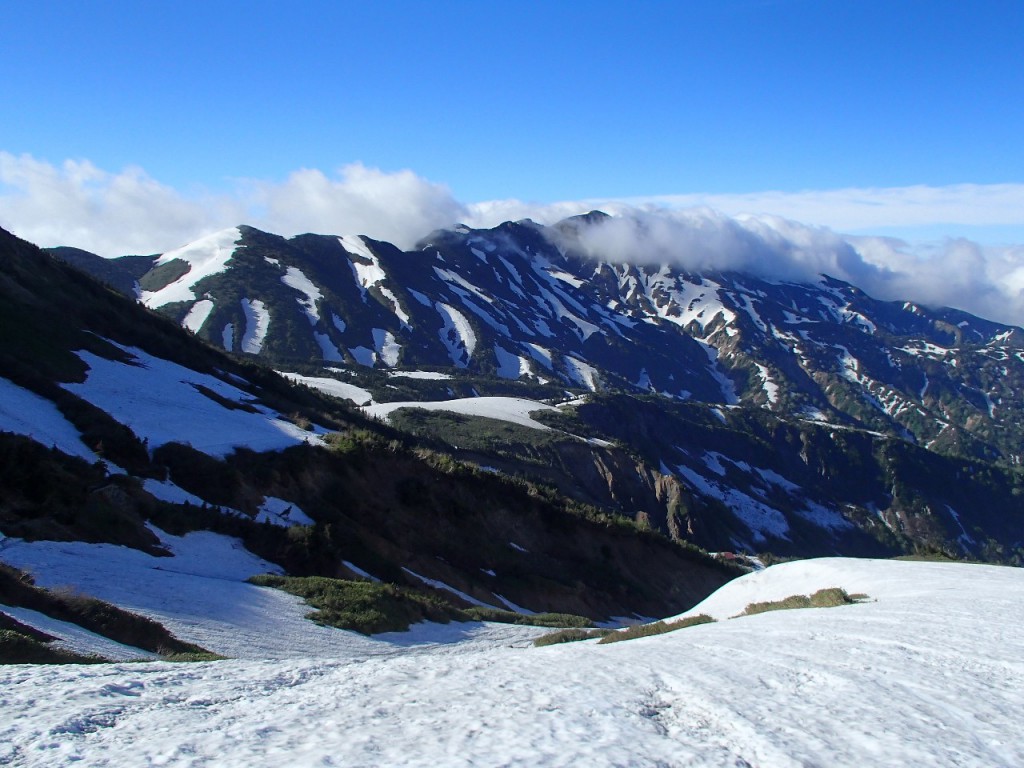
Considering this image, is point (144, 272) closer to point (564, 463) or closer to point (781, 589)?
point (564, 463)

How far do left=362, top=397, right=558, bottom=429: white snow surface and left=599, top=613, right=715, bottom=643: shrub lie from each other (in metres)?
71.1

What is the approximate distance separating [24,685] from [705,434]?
14913 cm

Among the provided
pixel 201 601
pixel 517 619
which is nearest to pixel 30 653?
pixel 201 601

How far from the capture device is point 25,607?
31.9 ft

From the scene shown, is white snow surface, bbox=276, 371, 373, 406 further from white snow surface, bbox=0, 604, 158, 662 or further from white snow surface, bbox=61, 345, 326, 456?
white snow surface, bbox=0, 604, 158, 662

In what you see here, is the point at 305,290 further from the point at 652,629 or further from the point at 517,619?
the point at 652,629

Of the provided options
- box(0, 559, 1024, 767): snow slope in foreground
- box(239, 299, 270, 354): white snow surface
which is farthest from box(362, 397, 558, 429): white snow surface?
box(0, 559, 1024, 767): snow slope in foreground

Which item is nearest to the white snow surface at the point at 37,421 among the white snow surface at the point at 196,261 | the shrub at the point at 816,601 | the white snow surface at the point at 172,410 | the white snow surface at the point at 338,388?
the white snow surface at the point at 172,410

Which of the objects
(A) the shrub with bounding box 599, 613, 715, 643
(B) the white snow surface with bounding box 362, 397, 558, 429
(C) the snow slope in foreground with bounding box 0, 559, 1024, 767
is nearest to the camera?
(C) the snow slope in foreground with bounding box 0, 559, 1024, 767

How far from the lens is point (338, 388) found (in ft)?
341

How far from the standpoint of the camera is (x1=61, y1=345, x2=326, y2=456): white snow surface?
24609mm

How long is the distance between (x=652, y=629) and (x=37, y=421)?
55.2 ft

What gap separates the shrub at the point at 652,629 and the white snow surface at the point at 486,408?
7115 centimetres

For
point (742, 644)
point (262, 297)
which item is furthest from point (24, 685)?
point (262, 297)
